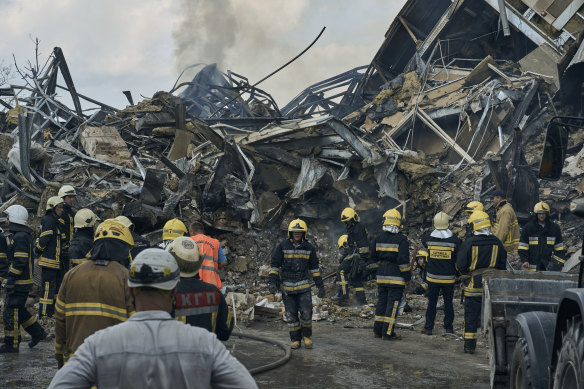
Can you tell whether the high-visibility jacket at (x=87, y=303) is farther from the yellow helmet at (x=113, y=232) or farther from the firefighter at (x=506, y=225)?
the firefighter at (x=506, y=225)

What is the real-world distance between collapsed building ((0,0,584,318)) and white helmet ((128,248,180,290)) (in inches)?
397

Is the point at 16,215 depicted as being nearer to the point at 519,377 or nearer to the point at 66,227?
the point at 66,227

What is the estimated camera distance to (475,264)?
27.9ft

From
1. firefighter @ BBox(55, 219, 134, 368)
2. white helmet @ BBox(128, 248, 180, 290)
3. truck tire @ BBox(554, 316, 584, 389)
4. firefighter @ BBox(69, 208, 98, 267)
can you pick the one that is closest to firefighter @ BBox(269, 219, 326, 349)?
firefighter @ BBox(69, 208, 98, 267)

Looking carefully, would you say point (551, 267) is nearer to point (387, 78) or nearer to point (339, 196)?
point (339, 196)

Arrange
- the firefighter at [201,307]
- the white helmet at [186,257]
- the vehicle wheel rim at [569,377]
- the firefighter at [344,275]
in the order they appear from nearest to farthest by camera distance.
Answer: the vehicle wheel rim at [569,377]
the firefighter at [201,307]
the white helmet at [186,257]
the firefighter at [344,275]

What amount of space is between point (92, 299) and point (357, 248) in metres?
8.17

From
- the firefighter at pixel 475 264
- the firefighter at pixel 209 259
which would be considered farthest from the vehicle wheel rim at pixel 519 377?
the firefighter at pixel 209 259

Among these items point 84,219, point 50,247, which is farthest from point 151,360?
point 50,247

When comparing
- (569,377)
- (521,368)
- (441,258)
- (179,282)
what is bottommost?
(521,368)

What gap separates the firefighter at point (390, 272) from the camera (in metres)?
9.31

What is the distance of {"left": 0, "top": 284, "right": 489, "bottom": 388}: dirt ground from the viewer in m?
6.86

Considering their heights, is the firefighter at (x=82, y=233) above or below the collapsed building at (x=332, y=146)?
below

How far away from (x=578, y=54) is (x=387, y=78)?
27.4 feet
